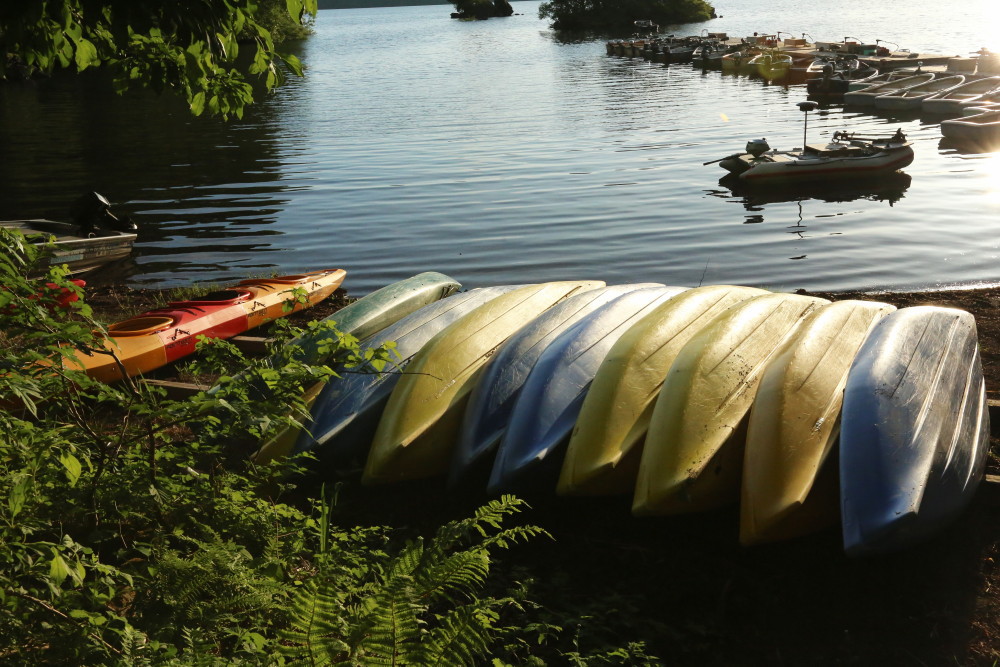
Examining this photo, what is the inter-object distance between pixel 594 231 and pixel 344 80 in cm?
3505


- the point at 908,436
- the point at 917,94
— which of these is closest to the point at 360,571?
the point at 908,436

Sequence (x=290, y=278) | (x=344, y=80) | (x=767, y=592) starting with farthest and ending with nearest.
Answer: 1. (x=344, y=80)
2. (x=290, y=278)
3. (x=767, y=592)

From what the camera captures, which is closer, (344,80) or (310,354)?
(310,354)

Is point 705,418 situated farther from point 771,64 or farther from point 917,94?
point 771,64

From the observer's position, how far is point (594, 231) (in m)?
14.8

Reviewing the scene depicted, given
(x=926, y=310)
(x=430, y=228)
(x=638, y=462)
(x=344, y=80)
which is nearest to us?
(x=638, y=462)

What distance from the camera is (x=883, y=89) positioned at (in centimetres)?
3145

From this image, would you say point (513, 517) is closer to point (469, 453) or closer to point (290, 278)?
point (469, 453)

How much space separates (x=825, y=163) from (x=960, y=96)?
1370 cm

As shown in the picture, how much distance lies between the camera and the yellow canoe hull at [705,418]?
4188 millimetres

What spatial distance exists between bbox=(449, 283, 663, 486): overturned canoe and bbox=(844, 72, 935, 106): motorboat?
2878 cm

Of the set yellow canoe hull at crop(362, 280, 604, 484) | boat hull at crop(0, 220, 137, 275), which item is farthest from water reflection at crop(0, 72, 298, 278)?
yellow canoe hull at crop(362, 280, 604, 484)

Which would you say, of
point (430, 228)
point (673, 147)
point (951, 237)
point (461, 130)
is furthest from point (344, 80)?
point (951, 237)

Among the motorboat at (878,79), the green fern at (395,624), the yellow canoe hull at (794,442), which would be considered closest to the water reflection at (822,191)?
the yellow canoe hull at (794,442)
